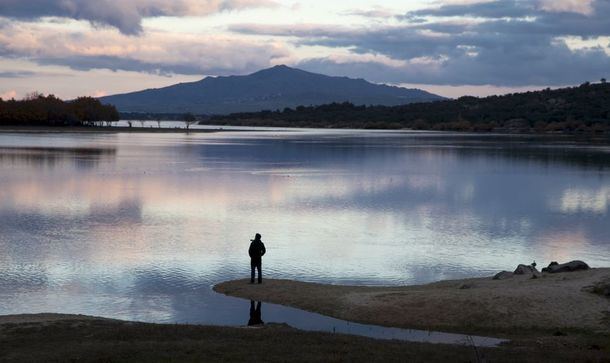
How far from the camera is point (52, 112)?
179m

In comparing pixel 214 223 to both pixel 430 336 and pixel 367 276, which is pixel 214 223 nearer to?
pixel 367 276

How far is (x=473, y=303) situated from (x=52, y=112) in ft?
563

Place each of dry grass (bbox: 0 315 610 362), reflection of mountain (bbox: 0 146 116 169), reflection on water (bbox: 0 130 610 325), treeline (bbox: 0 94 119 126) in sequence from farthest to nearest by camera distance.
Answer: treeline (bbox: 0 94 119 126) < reflection of mountain (bbox: 0 146 116 169) < reflection on water (bbox: 0 130 610 325) < dry grass (bbox: 0 315 610 362)

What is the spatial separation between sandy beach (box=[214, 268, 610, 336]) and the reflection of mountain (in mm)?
49767

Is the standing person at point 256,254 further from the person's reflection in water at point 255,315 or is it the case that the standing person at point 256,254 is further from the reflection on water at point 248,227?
the reflection on water at point 248,227

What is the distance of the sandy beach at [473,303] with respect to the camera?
19.9 m

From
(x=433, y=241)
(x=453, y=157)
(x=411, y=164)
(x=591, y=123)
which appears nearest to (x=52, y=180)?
(x=433, y=241)

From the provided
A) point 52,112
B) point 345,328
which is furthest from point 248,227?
point 52,112

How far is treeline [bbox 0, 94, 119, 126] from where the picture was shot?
6836 inches

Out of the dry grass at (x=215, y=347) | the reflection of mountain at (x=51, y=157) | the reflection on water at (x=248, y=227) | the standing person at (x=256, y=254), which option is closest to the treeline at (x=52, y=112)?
the reflection of mountain at (x=51, y=157)

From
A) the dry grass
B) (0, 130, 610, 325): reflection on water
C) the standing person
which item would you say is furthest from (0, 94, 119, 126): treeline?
the dry grass

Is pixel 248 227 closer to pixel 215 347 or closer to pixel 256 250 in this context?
pixel 256 250

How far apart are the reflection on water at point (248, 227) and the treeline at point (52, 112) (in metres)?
108

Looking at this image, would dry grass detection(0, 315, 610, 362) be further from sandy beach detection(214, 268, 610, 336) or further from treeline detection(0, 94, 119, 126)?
treeline detection(0, 94, 119, 126)
